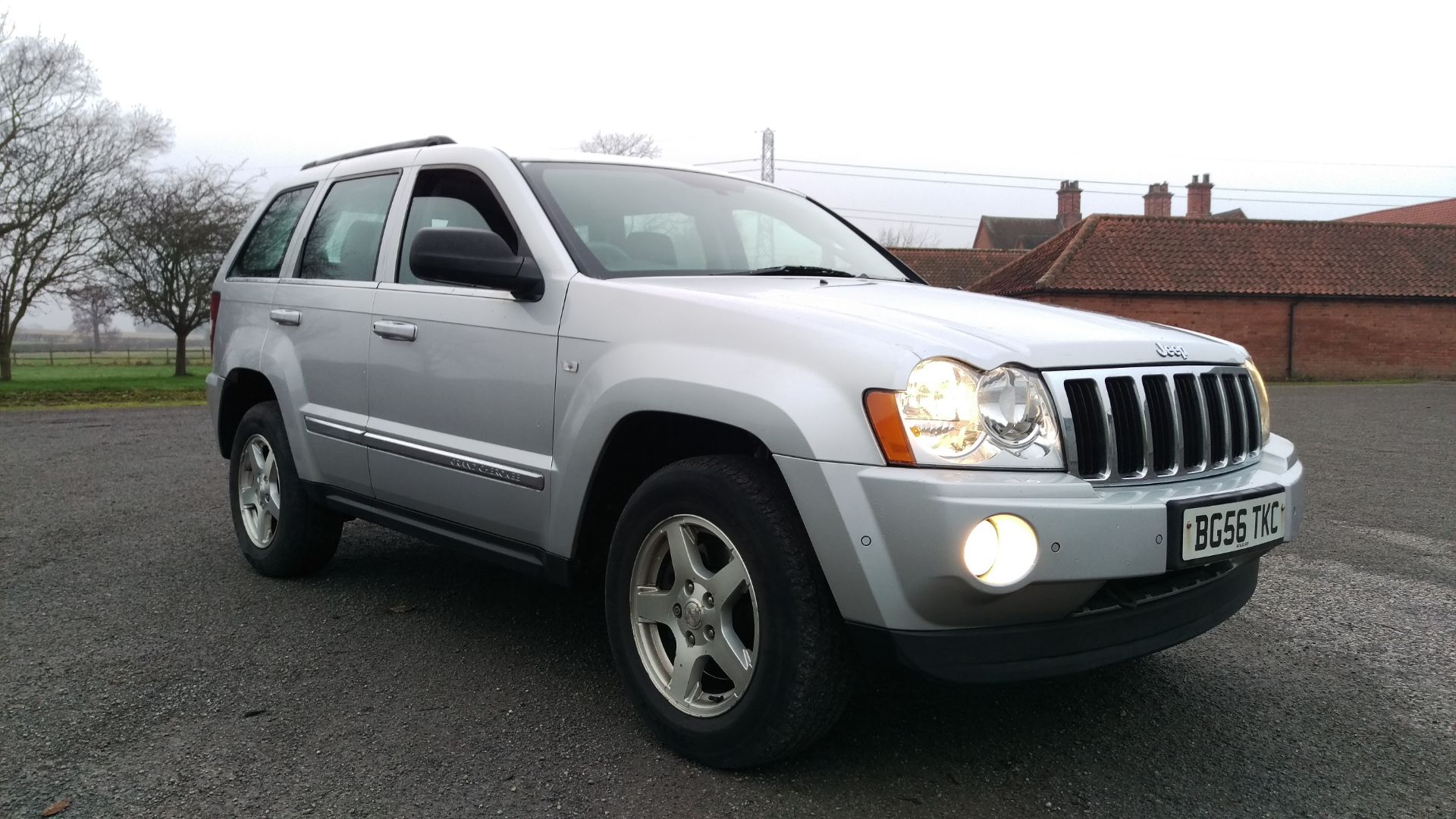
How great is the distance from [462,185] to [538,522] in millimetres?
1410

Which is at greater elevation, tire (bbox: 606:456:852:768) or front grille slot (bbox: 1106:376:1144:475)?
front grille slot (bbox: 1106:376:1144:475)

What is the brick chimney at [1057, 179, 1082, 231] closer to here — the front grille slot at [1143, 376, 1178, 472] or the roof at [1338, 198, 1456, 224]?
the roof at [1338, 198, 1456, 224]

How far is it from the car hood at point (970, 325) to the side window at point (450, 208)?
771 millimetres

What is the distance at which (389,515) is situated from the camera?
13.3 ft

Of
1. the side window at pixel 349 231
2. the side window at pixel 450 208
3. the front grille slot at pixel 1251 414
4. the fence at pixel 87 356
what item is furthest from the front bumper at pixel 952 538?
the fence at pixel 87 356

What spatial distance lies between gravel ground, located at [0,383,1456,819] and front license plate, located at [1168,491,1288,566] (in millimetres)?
649

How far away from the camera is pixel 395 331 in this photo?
3934 mm

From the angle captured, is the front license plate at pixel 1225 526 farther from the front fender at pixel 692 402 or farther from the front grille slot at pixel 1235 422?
the front fender at pixel 692 402

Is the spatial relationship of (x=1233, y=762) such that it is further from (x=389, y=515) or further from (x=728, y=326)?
(x=389, y=515)

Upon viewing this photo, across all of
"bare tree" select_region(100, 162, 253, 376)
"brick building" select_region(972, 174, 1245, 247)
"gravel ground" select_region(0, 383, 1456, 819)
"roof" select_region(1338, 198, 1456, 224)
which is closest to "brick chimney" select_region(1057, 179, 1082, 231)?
"brick building" select_region(972, 174, 1245, 247)

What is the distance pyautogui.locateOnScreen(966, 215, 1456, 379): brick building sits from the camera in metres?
31.9

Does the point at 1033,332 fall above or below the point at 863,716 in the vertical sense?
above

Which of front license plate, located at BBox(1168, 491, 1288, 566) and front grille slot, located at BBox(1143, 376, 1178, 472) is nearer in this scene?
front license plate, located at BBox(1168, 491, 1288, 566)

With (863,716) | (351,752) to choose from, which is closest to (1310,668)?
(863,716)
